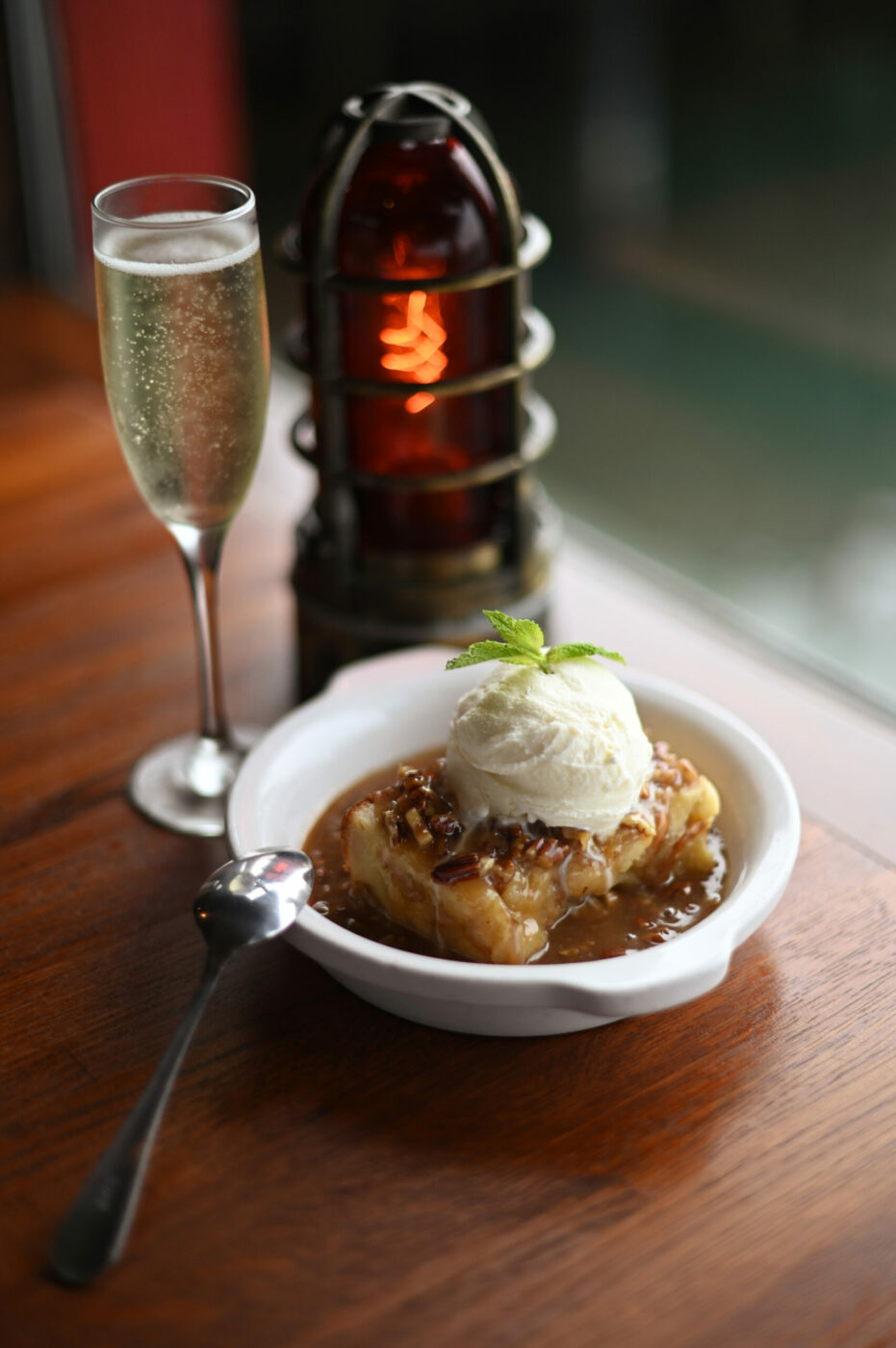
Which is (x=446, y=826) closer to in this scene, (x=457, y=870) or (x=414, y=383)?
(x=457, y=870)

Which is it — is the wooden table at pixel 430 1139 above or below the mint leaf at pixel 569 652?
below

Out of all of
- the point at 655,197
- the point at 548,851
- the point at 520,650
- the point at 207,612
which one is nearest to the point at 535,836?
the point at 548,851

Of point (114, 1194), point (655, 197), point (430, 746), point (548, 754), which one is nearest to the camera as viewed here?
point (114, 1194)

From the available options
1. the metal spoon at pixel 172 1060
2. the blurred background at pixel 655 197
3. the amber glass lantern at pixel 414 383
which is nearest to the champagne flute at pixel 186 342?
the amber glass lantern at pixel 414 383

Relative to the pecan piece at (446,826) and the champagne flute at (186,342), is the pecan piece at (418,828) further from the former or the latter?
the champagne flute at (186,342)

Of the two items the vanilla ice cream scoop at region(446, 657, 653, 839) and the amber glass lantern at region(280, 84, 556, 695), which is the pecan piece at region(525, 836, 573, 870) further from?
the amber glass lantern at region(280, 84, 556, 695)

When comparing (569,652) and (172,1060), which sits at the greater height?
(569,652)

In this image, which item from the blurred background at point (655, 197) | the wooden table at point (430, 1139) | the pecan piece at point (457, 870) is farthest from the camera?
the blurred background at point (655, 197)
